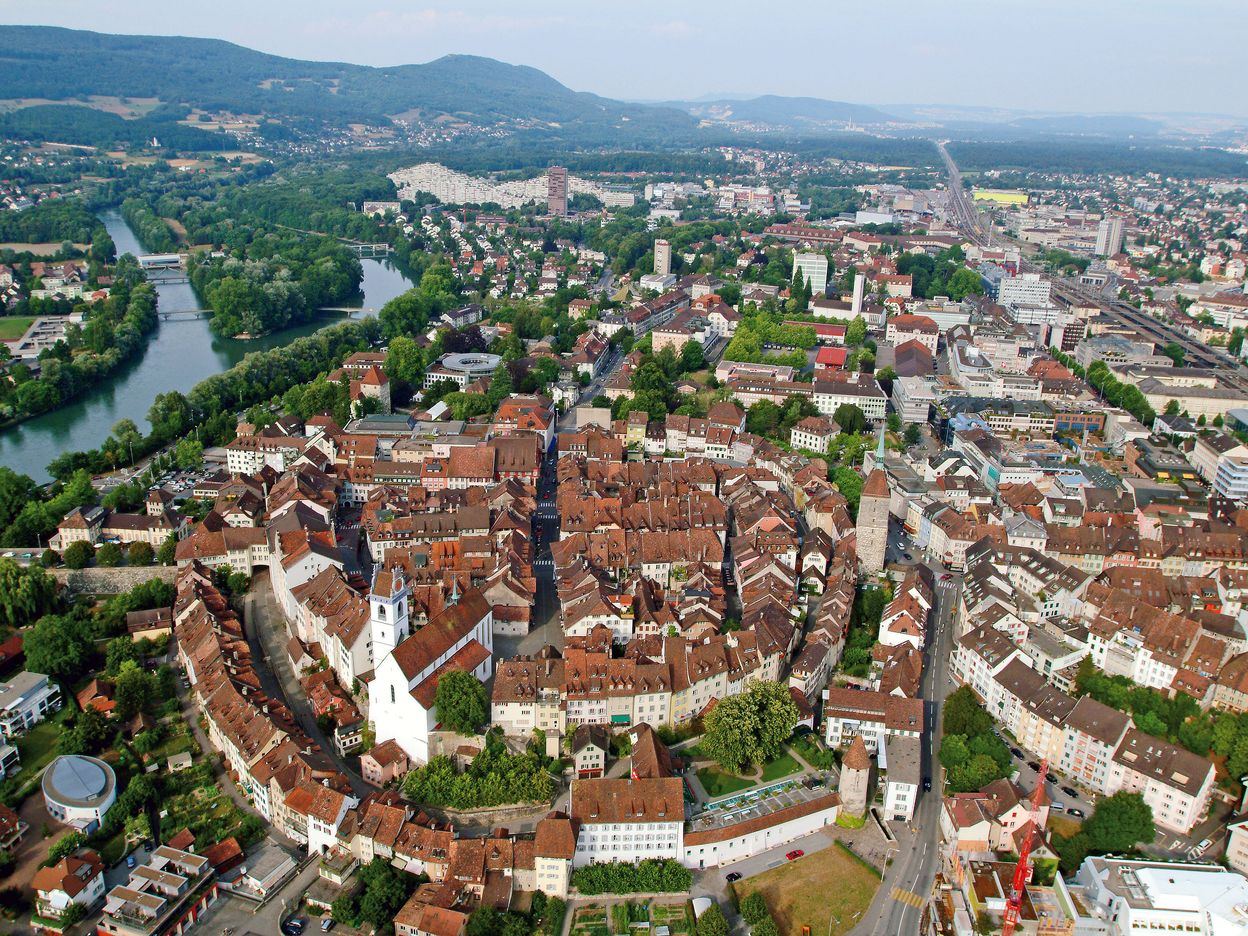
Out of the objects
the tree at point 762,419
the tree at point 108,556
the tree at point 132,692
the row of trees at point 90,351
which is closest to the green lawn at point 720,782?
the tree at point 132,692

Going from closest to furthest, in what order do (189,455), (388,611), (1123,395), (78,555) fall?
(388,611) → (78,555) → (189,455) → (1123,395)

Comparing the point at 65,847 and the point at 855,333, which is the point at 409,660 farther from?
the point at 855,333

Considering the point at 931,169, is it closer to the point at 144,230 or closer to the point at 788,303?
the point at 788,303

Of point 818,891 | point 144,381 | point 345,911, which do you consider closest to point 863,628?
point 818,891

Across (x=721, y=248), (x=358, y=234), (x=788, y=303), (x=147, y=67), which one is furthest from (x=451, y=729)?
(x=147, y=67)

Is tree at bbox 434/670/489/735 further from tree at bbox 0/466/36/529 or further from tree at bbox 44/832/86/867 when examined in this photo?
tree at bbox 0/466/36/529

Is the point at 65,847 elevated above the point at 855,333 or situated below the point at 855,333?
below

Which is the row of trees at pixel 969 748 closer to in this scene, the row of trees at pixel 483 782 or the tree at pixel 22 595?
the row of trees at pixel 483 782

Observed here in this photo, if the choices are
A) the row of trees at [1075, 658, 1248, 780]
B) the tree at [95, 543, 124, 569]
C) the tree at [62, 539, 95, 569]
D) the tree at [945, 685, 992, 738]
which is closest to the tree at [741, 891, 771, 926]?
the tree at [945, 685, 992, 738]
